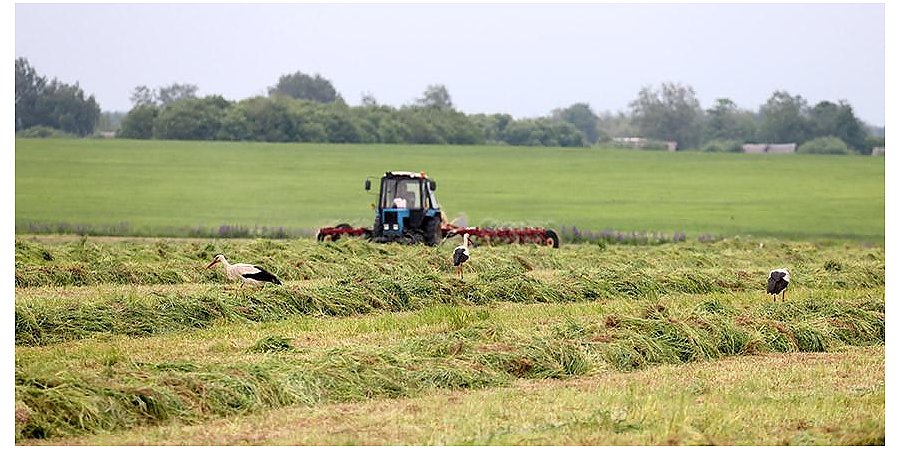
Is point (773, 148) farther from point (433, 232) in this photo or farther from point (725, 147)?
point (433, 232)

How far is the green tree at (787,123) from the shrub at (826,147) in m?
4.07

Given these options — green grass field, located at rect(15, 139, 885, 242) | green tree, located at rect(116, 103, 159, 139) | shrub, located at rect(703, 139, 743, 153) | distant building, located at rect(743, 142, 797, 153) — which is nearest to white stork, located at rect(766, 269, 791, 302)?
green grass field, located at rect(15, 139, 885, 242)

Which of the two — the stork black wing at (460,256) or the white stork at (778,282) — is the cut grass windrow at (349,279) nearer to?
the stork black wing at (460,256)

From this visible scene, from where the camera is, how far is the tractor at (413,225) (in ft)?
101

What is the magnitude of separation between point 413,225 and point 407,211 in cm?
35

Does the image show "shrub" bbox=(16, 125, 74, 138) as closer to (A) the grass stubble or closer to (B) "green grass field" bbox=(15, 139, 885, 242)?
(B) "green grass field" bbox=(15, 139, 885, 242)

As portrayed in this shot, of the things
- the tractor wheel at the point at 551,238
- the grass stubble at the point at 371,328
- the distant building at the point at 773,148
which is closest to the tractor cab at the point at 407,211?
the tractor wheel at the point at 551,238

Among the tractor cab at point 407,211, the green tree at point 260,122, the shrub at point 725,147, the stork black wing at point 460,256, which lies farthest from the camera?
the shrub at point 725,147

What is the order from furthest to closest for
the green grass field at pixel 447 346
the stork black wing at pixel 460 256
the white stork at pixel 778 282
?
the stork black wing at pixel 460 256
the white stork at pixel 778 282
the green grass field at pixel 447 346

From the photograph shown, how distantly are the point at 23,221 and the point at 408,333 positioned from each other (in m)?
31.0

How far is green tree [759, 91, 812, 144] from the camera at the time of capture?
339 feet

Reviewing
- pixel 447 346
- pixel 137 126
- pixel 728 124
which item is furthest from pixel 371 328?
pixel 728 124

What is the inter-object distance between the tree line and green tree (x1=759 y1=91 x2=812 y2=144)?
76mm

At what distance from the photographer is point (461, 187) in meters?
65.8
